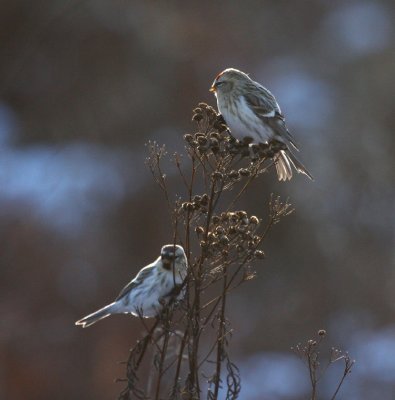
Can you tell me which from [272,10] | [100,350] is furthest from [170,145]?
[272,10]

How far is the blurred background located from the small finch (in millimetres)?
5848

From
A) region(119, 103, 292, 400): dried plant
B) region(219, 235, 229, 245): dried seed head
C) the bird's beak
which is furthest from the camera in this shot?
the bird's beak

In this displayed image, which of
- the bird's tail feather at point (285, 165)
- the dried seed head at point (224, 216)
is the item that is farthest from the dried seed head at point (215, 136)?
the bird's tail feather at point (285, 165)

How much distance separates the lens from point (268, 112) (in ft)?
16.4

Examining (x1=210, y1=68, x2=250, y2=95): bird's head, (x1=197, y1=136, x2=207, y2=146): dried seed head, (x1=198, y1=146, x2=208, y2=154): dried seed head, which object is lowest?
(x1=198, y1=146, x2=208, y2=154): dried seed head

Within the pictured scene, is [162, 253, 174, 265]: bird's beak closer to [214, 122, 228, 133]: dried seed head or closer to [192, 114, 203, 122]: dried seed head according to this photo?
[214, 122, 228, 133]: dried seed head

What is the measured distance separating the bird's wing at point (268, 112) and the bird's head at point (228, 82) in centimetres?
9

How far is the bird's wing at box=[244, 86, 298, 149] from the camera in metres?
4.96

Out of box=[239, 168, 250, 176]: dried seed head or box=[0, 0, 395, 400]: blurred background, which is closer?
box=[239, 168, 250, 176]: dried seed head

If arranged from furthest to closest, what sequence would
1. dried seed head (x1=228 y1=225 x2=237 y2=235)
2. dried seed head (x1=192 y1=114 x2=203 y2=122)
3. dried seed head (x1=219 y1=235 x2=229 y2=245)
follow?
dried seed head (x1=192 y1=114 x2=203 y2=122) → dried seed head (x1=228 y1=225 x2=237 y2=235) → dried seed head (x1=219 y1=235 x2=229 y2=245)

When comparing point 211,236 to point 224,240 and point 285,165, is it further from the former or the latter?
point 285,165

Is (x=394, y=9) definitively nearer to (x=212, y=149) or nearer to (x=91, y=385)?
(x=91, y=385)

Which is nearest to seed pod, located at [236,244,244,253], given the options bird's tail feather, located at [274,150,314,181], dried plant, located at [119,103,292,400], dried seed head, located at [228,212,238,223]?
dried plant, located at [119,103,292,400]

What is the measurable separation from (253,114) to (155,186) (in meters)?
7.90
